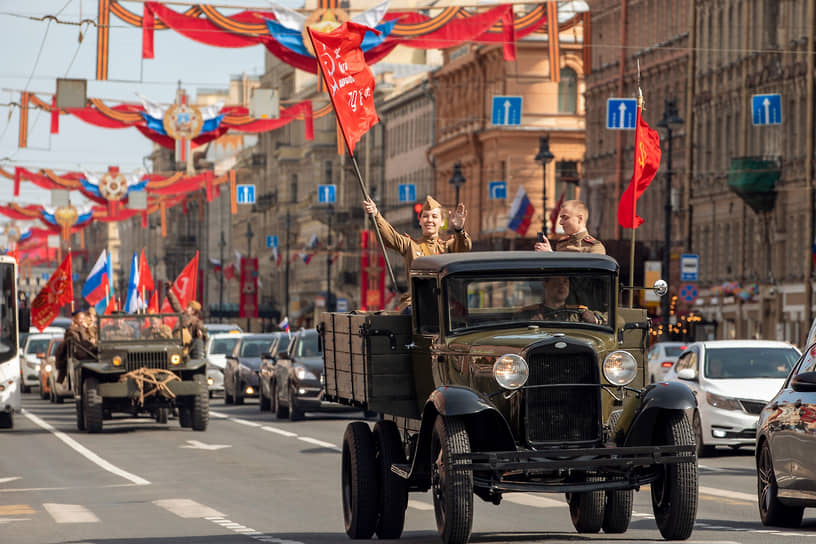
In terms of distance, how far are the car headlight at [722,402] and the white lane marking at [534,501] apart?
733 centimetres

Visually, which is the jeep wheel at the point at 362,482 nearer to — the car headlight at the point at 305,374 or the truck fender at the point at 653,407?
the truck fender at the point at 653,407

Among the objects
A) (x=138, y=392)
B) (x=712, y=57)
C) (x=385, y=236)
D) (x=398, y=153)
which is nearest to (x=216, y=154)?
(x=398, y=153)

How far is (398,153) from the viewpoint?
394ft

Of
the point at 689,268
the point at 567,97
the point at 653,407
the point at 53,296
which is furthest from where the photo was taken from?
the point at 567,97

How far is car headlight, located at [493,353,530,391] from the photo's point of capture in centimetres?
1270

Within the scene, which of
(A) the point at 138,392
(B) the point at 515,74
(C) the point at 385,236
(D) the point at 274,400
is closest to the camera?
(C) the point at 385,236

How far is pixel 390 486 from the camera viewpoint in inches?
561

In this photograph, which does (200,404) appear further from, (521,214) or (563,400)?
(521,214)

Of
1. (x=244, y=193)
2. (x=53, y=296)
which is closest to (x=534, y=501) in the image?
(x=53, y=296)

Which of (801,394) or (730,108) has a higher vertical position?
(730,108)

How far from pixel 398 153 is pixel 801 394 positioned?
106 m

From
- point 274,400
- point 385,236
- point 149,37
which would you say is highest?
point 149,37

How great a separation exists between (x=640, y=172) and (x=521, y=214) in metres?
56.2

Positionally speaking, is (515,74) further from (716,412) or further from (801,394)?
(801,394)
